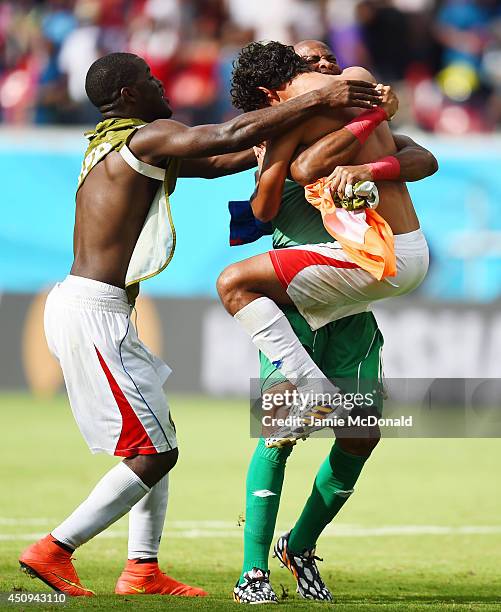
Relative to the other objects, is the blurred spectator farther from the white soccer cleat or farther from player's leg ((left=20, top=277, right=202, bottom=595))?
the white soccer cleat

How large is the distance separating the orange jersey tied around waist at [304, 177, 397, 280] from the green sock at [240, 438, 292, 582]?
1022mm

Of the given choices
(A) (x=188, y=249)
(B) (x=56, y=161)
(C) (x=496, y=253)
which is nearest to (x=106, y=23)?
(B) (x=56, y=161)

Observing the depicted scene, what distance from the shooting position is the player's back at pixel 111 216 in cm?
570

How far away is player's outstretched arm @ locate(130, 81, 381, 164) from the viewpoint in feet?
17.7

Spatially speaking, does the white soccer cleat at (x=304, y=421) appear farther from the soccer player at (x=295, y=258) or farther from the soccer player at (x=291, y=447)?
the soccer player at (x=291, y=447)

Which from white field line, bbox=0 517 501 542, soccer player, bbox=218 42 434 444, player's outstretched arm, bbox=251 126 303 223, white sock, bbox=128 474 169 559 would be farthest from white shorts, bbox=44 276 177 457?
white field line, bbox=0 517 501 542

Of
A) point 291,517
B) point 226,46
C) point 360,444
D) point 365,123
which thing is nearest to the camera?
point 365,123

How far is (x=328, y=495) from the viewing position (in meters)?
6.08

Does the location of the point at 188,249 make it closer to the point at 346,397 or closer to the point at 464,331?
the point at 464,331

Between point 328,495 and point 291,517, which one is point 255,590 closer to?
point 328,495

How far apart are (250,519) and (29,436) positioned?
661 cm

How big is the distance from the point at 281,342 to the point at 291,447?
562 mm

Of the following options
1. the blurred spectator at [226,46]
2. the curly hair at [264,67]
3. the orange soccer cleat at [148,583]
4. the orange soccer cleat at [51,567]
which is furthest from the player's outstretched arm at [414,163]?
the blurred spectator at [226,46]
